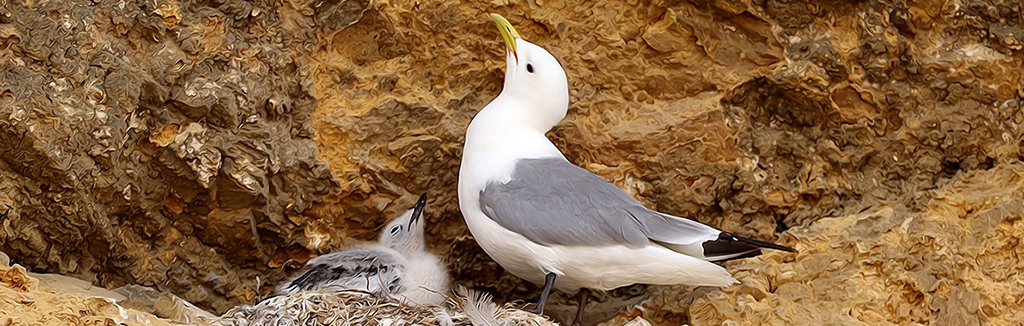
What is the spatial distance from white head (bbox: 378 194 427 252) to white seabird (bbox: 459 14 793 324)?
25 cm

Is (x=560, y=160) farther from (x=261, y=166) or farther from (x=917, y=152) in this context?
(x=917, y=152)

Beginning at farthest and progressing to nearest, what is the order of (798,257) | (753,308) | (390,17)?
(390,17) → (798,257) → (753,308)

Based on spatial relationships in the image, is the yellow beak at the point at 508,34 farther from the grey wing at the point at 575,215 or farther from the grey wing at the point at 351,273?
the grey wing at the point at 351,273

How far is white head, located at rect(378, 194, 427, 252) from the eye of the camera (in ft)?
9.00

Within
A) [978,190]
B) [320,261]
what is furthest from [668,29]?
[320,261]

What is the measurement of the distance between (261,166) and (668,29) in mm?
1087

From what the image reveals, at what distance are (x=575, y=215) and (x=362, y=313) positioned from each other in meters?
0.49

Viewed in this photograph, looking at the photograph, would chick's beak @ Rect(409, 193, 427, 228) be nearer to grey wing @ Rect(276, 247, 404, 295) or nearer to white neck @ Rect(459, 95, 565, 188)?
grey wing @ Rect(276, 247, 404, 295)

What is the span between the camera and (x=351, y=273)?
260 cm

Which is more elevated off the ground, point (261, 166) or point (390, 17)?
point (390, 17)

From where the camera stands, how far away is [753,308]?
2.42 metres

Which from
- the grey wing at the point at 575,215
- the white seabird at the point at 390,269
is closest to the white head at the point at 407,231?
the white seabird at the point at 390,269

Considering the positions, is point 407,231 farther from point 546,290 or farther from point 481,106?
point 546,290

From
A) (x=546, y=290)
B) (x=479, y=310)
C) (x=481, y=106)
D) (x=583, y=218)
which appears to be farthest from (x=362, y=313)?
(x=481, y=106)
